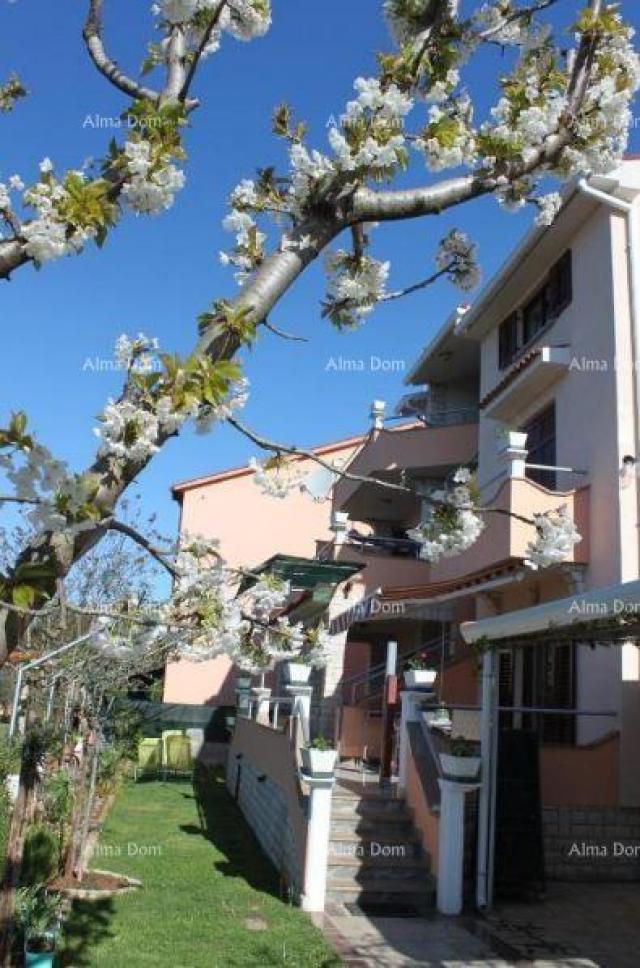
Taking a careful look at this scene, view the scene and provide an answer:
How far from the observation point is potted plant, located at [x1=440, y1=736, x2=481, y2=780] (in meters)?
10.3

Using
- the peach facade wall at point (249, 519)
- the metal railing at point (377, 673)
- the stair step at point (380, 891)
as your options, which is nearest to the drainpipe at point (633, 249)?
the stair step at point (380, 891)

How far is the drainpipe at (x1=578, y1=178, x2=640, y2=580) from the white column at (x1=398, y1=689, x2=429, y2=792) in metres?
5.57

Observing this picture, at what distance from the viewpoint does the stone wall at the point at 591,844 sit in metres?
11.9

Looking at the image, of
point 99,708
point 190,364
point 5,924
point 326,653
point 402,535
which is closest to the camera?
point 190,364

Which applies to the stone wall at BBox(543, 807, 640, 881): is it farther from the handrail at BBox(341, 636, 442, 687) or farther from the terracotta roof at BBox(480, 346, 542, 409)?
the terracotta roof at BBox(480, 346, 542, 409)

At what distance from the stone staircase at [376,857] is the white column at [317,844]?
365 mm

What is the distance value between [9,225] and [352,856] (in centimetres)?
966

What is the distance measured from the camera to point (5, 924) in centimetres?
680

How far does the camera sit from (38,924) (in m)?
7.02

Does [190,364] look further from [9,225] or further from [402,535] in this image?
[402,535]

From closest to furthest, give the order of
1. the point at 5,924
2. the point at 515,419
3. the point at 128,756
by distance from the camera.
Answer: the point at 5,924 → the point at 128,756 → the point at 515,419

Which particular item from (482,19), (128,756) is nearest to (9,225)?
(482,19)

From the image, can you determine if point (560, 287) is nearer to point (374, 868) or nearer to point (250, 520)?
point (374, 868)

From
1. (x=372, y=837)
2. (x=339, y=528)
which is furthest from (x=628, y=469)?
(x=339, y=528)
